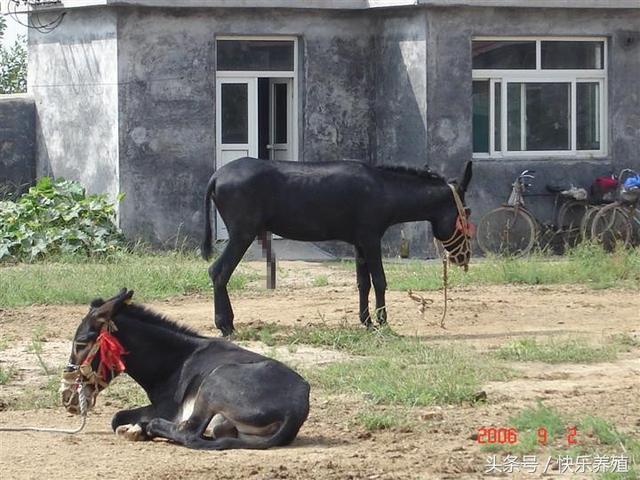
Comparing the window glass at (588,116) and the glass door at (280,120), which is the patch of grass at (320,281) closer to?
the glass door at (280,120)

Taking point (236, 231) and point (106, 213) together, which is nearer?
point (236, 231)

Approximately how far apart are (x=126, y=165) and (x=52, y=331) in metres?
6.81

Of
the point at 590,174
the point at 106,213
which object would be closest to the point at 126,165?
the point at 106,213

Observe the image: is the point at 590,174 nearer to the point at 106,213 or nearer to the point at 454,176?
the point at 454,176

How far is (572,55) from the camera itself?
21797mm

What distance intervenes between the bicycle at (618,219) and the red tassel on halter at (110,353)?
40.4ft

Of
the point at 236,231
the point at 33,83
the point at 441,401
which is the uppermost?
the point at 33,83

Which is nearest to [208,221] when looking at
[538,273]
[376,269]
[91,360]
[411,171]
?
[376,269]

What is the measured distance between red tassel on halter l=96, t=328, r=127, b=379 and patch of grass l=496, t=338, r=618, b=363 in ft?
13.8

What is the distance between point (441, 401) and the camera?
1009cm

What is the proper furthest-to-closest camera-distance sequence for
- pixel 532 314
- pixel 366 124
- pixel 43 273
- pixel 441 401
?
pixel 366 124, pixel 43 273, pixel 532 314, pixel 441 401

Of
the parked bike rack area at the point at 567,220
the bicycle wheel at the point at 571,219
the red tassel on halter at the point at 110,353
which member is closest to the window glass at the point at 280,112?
the parked bike rack area at the point at 567,220

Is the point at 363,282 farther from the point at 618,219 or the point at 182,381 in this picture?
the point at 618,219

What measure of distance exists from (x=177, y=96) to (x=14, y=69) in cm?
829
